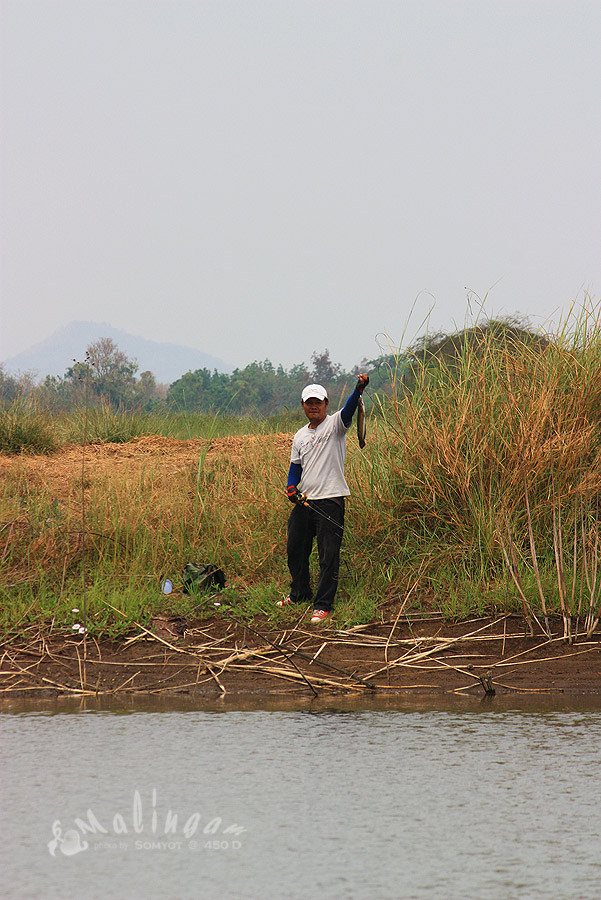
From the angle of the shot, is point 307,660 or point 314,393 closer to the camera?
point 307,660

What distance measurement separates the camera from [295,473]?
30.4 ft

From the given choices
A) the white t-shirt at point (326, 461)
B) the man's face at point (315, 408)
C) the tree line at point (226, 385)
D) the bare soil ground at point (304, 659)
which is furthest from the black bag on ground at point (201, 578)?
the tree line at point (226, 385)

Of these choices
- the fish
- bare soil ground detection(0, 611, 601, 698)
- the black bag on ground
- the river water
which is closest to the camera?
the river water

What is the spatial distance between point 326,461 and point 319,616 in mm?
1337

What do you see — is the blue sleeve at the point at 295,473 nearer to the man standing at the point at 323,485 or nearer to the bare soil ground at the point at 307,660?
the man standing at the point at 323,485

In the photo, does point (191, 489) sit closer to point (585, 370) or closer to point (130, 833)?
point (585, 370)

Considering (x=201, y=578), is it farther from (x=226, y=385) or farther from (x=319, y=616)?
(x=226, y=385)

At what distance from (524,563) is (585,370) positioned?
208 centimetres

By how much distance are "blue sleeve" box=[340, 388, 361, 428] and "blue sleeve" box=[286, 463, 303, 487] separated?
0.65 meters

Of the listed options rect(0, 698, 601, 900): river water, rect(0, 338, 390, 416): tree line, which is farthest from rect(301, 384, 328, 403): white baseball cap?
rect(0, 338, 390, 416): tree line

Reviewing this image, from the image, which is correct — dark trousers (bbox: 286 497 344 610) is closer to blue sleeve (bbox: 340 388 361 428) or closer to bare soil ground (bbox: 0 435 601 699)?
bare soil ground (bbox: 0 435 601 699)

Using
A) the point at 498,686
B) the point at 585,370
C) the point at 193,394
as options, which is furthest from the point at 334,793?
the point at 193,394

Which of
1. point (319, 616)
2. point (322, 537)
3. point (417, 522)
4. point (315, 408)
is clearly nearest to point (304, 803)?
point (319, 616)

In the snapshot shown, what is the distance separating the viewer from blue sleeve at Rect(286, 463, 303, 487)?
923cm
